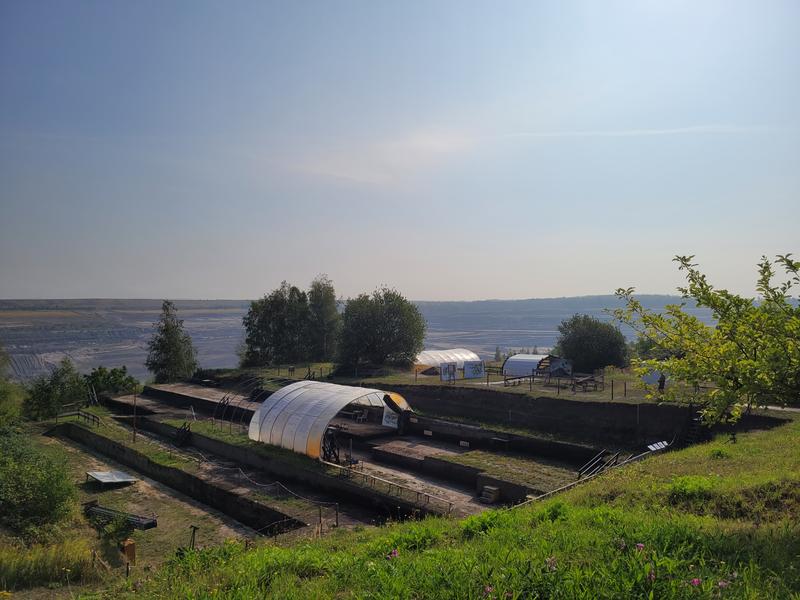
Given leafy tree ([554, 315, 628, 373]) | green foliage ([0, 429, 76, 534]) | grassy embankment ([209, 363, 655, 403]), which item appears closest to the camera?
green foliage ([0, 429, 76, 534])

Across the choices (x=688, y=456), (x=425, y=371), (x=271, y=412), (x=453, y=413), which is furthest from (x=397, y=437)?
(x=425, y=371)

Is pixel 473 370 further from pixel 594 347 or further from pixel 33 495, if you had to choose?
pixel 33 495

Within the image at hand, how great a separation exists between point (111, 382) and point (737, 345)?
47.3m

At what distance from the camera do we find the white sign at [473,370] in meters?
38.2

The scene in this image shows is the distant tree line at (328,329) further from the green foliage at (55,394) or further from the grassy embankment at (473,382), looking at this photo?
the green foliage at (55,394)

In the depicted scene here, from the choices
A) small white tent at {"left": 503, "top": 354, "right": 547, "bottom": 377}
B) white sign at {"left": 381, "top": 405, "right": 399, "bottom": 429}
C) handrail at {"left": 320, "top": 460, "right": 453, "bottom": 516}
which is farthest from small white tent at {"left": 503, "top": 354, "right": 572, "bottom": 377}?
handrail at {"left": 320, "top": 460, "right": 453, "bottom": 516}

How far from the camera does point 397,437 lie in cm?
2720

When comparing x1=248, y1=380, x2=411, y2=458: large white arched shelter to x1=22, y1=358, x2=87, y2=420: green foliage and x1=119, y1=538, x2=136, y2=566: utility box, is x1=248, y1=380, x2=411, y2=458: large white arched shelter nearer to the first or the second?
x1=119, y1=538, x2=136, y2=566: utility box

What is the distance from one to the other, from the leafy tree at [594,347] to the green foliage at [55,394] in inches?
1515

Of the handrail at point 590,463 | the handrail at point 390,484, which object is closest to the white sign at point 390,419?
the handrail at point 390,484

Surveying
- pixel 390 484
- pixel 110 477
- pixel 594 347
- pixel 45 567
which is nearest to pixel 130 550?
pixel 45 567

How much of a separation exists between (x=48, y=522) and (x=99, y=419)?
19.9 metres

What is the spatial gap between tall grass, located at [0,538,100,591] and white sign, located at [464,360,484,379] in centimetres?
2793

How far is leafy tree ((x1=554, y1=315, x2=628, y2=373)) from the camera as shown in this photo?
4129 cm
